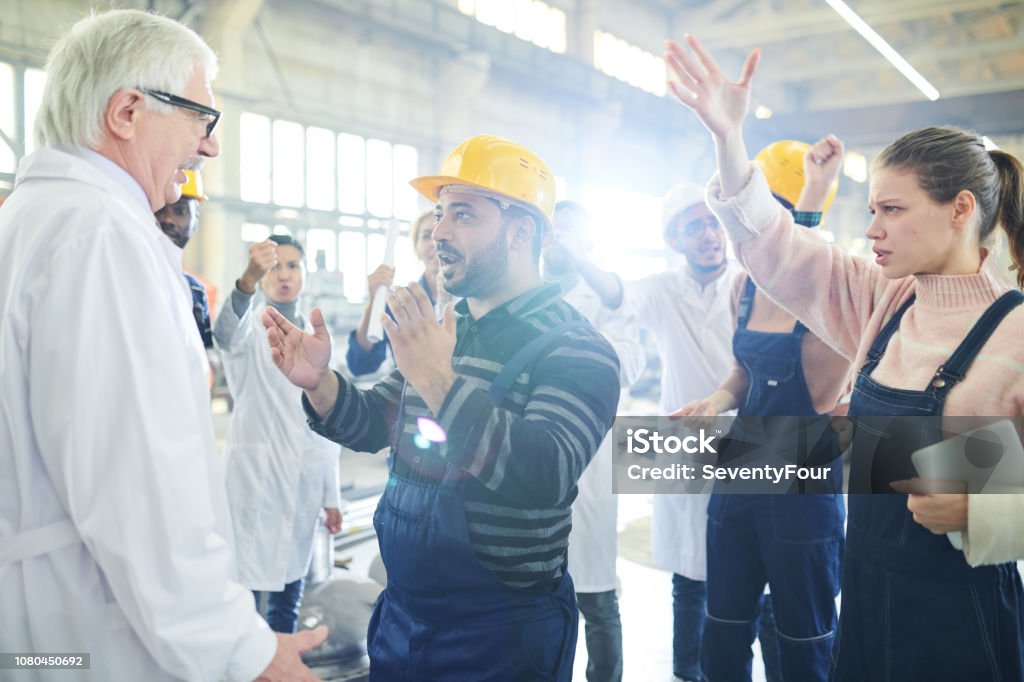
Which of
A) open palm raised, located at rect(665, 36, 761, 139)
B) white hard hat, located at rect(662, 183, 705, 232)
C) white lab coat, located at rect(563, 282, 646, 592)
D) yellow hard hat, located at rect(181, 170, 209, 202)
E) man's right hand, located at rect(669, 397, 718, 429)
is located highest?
white hard hat, located at rect(662, 183, 705, 232)

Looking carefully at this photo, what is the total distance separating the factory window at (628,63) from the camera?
50.3 feet

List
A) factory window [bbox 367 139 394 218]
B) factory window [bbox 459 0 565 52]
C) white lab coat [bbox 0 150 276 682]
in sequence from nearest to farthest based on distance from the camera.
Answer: white lab coat [bbox 0 150 276 682]
factory window [bbox 367 139 394 218]
factory window [bbox 459 0 565 52]

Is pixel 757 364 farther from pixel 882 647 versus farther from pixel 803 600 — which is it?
pixel 882 647

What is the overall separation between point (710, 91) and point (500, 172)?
59 cm

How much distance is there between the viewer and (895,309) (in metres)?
1.88

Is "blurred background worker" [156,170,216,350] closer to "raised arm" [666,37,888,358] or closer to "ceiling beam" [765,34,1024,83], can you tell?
"raised arm" [666,37,888,358]

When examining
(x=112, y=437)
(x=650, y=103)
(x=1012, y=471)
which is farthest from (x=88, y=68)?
(x=650, y=103)

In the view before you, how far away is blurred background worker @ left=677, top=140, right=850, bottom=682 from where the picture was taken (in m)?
2.55

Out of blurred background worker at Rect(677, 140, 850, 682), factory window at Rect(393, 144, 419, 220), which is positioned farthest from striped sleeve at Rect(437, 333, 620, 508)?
factory window at Rect(393, 144, 419, 220)

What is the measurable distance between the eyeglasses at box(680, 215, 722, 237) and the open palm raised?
1798 mm

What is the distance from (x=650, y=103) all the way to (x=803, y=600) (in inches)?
576

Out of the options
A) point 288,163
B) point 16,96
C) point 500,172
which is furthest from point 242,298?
point 288,163

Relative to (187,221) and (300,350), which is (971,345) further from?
A: (187,221)

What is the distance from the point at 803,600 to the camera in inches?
99.6
